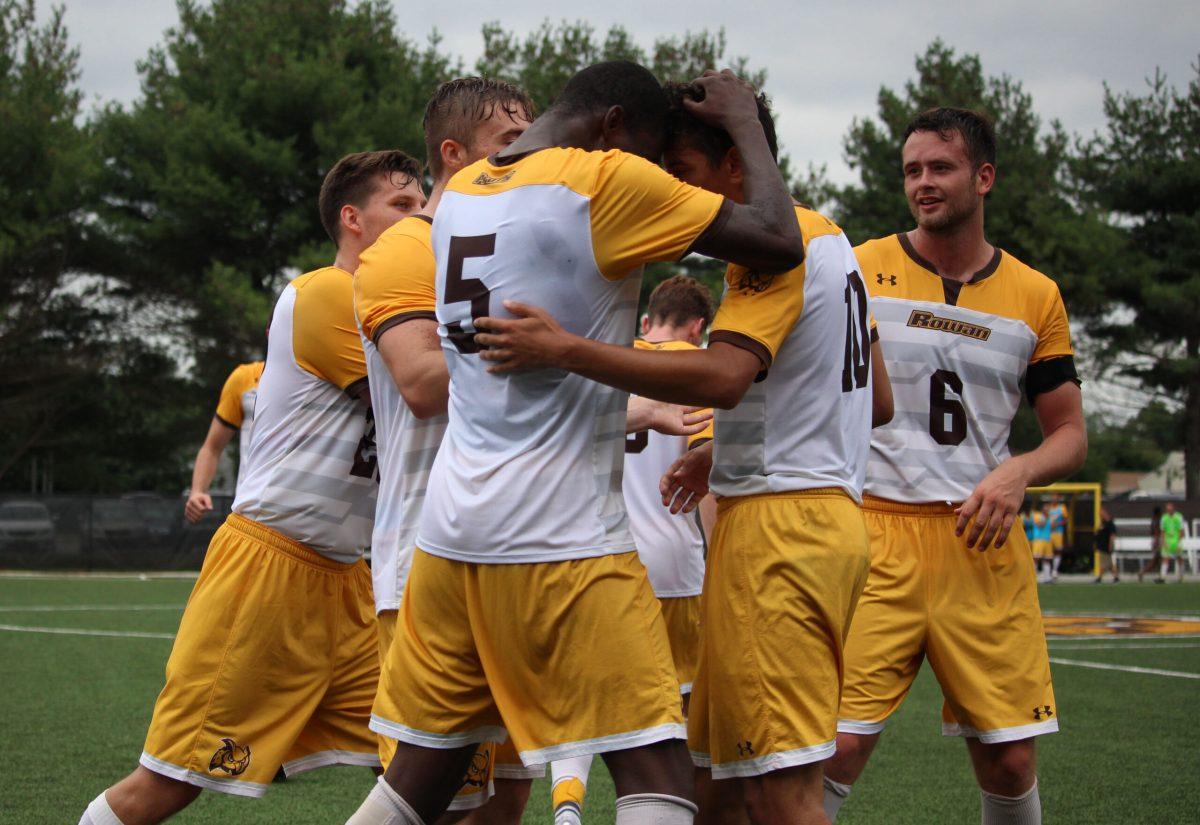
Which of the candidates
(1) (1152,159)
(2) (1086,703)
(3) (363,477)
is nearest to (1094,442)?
(1) (1152,159)

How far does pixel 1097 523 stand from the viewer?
111 ft

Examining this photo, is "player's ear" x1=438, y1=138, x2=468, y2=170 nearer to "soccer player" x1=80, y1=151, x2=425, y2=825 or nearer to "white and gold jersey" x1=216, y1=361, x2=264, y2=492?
"soccer player" x1=80, y1=151, x2=425, y2=825

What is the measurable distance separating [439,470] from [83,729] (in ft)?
19.3

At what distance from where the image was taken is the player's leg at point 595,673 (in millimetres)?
2928

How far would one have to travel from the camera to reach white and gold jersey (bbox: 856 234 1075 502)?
4.52m

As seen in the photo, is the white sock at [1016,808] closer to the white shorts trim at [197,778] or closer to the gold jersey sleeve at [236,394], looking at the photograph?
the white shorts trim at [197,778]

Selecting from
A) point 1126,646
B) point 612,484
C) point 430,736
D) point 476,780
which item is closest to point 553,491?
point 612,484

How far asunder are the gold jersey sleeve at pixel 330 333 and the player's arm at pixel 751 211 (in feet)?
4.87

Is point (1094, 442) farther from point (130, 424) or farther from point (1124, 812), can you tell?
point (1124, 812)

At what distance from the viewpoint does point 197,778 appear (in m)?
4.13

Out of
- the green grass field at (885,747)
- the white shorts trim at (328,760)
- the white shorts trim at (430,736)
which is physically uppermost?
the white shorts trim at (430,736)

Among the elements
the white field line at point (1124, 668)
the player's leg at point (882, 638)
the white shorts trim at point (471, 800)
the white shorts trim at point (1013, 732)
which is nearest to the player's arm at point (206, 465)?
the white shorts trim at point (471, 800)

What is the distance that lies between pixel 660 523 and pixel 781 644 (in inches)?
102

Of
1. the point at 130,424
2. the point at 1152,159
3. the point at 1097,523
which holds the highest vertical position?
the point at 1152,159
